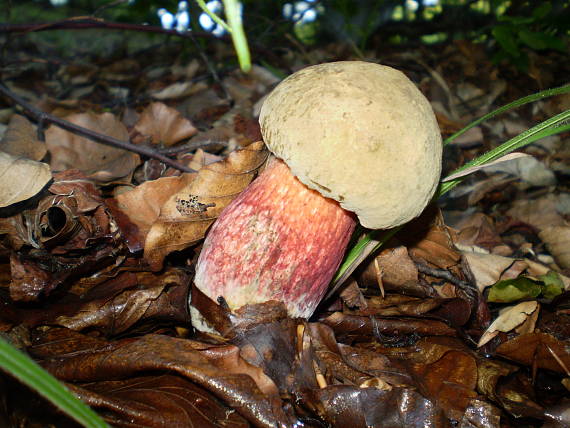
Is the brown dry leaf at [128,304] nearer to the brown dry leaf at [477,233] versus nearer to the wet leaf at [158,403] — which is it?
the wet leaf at [158,403]

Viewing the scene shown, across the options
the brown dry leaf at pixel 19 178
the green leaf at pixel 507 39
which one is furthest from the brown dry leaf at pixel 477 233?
the brown dry leaf at pixel 19 178

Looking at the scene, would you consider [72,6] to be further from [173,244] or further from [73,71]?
[173,244]

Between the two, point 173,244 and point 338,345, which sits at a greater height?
point 173,244

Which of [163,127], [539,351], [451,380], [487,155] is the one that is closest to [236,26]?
[487,155]

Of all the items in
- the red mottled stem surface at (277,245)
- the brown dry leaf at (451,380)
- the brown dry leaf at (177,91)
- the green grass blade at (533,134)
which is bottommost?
the brown dry leaf at (451,380)

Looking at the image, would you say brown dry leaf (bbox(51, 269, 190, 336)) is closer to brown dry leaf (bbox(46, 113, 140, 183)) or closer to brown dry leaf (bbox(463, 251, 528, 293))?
brown dry leaf (bbox(46, 113, 140, 183))

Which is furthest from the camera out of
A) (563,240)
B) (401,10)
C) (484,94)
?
(401,10)

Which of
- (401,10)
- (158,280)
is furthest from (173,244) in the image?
(401,10)
